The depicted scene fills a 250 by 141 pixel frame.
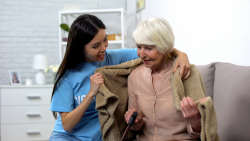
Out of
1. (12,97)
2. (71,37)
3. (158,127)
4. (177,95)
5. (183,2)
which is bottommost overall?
(12,97)

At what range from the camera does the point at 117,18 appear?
3.58 meters

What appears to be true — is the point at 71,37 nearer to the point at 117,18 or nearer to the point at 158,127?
the point at 158,127

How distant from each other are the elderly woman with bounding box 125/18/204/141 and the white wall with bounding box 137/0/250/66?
461mm

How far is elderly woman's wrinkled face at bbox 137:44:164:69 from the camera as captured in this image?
3.66 feet

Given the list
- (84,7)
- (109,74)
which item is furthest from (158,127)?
(84,7)

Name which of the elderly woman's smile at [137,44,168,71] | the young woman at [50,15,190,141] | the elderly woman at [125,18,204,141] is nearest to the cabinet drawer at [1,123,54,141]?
the young woman at [50,15,190,141]

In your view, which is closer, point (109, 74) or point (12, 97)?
point (109, 74)

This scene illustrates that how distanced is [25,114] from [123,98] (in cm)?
208

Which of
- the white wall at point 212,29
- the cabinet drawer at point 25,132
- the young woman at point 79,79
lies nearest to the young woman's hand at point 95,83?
the young woman at point 79,79

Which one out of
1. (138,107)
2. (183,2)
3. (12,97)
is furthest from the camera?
(12,97)

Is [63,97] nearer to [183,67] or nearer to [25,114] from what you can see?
[183,67]

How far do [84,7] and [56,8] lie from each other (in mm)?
422

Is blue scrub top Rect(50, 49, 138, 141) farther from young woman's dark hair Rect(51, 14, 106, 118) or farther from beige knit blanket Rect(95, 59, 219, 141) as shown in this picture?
beige knit blanket Rect(95, 59, 219, 141)

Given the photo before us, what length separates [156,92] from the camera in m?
1.19
